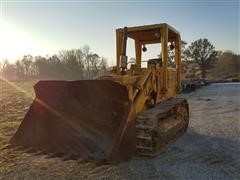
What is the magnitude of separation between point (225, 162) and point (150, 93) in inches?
79.5

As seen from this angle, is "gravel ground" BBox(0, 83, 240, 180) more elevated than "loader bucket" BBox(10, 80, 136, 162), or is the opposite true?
"loader bucket" BBox(10, 80, 136, 162)

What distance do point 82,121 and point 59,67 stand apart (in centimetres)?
5360

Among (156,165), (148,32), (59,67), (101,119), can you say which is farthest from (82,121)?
(59,67)

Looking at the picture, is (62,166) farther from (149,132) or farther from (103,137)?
(149,132)

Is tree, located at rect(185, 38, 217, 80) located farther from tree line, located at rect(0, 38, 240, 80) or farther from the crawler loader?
the crawler loader

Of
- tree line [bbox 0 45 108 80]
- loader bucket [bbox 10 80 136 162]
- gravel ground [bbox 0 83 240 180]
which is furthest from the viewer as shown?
tree line [bbox 0 45 108 80]

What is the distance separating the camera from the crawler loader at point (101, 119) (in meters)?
5.10

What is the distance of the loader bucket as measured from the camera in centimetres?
504

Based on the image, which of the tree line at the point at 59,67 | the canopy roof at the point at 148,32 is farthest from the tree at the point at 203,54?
the canopy roof at the point at 148,32

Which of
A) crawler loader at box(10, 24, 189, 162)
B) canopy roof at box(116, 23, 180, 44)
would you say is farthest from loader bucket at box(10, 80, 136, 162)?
canopy roof at box(116, 23, 180, 44)

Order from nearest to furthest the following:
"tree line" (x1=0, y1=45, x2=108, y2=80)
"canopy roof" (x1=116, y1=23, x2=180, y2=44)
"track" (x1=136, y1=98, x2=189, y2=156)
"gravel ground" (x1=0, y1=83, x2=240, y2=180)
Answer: "gravel ground" (x1=0, y1=83, x2=240, y2=180)
"track" (x1=136, y1=98, x2=189, y2=156)
"canopy roof" (x1=116, y1=23, x2=180, y2=44)
"tree line" (x1=0, y1=45, x2=108, y2=80)

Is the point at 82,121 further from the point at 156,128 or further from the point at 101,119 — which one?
the point at 156,128

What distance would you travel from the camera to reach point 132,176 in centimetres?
451

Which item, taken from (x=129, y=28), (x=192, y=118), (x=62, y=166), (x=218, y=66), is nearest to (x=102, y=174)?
(x=62, y=166)
